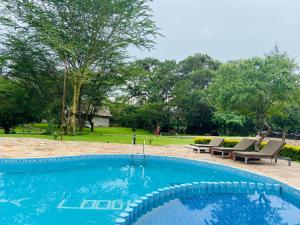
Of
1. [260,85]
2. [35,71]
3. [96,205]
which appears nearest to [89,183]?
[96,205]

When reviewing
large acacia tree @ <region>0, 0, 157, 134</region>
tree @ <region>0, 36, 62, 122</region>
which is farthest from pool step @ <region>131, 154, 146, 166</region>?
tree @ <region>0, 36, 62, 122</region>

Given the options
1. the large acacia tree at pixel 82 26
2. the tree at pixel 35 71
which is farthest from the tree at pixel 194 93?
the tree at pixel 35 71

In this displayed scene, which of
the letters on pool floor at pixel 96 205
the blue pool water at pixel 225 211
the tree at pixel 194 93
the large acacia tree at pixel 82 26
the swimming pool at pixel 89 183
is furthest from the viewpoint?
the tree at pixel 194 93

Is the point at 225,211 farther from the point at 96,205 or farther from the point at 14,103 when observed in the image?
the point at 14,103

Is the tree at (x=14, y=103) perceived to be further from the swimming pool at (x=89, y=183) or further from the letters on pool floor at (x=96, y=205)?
the letters on pool floor at (x=96, y=205)

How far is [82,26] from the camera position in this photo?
24438 mm

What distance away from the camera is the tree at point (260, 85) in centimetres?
1334

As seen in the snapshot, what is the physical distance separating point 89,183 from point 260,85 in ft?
26.4

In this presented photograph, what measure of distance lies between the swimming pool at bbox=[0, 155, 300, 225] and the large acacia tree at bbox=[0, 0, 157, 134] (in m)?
12.3

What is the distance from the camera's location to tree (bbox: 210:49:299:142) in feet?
43.8

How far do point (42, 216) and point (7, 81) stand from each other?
81.9 feet

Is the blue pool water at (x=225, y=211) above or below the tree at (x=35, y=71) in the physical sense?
below

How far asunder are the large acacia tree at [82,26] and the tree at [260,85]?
12.2 m

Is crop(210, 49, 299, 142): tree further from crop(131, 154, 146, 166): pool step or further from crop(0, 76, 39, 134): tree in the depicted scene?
crop(0, 76, 39, 134): tree
